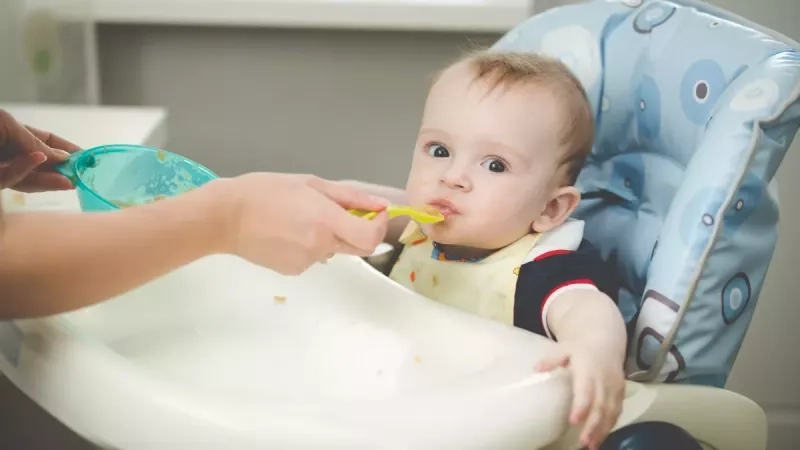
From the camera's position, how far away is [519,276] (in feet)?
2.44

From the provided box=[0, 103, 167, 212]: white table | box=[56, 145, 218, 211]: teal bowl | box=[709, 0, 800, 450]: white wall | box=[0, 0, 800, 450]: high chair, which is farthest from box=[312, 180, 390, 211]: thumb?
box=[709, 0, 800, 450]: white wall

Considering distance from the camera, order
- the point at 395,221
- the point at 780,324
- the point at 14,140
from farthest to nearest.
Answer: the point at 780,324 → the point at 395,221 → the point at 14,140

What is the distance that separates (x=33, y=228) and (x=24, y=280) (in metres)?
0.03

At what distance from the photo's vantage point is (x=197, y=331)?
64cm

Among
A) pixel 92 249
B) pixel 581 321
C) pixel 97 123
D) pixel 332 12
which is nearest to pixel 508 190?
pixel 581 321

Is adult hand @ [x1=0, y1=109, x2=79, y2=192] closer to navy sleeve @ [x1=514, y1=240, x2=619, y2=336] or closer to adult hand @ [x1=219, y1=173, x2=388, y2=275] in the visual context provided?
adult hand @ [x1=219, y1=173, x2=388, y2=275]

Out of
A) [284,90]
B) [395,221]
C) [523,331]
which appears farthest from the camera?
[284,90]

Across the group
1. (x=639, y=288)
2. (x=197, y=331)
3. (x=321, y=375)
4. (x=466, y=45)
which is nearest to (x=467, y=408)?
(x=321, y=375)

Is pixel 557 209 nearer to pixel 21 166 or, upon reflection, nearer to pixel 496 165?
pixel 496 165

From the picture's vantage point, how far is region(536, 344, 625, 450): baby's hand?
0.51m

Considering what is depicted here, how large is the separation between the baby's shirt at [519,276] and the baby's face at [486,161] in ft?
0.08

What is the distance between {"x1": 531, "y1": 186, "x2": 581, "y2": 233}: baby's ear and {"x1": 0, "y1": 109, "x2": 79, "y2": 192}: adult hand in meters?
0.43

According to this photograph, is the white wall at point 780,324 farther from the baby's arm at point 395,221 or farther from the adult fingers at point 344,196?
the adult fingers at point 344,196

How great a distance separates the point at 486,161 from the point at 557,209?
10 centimetres
